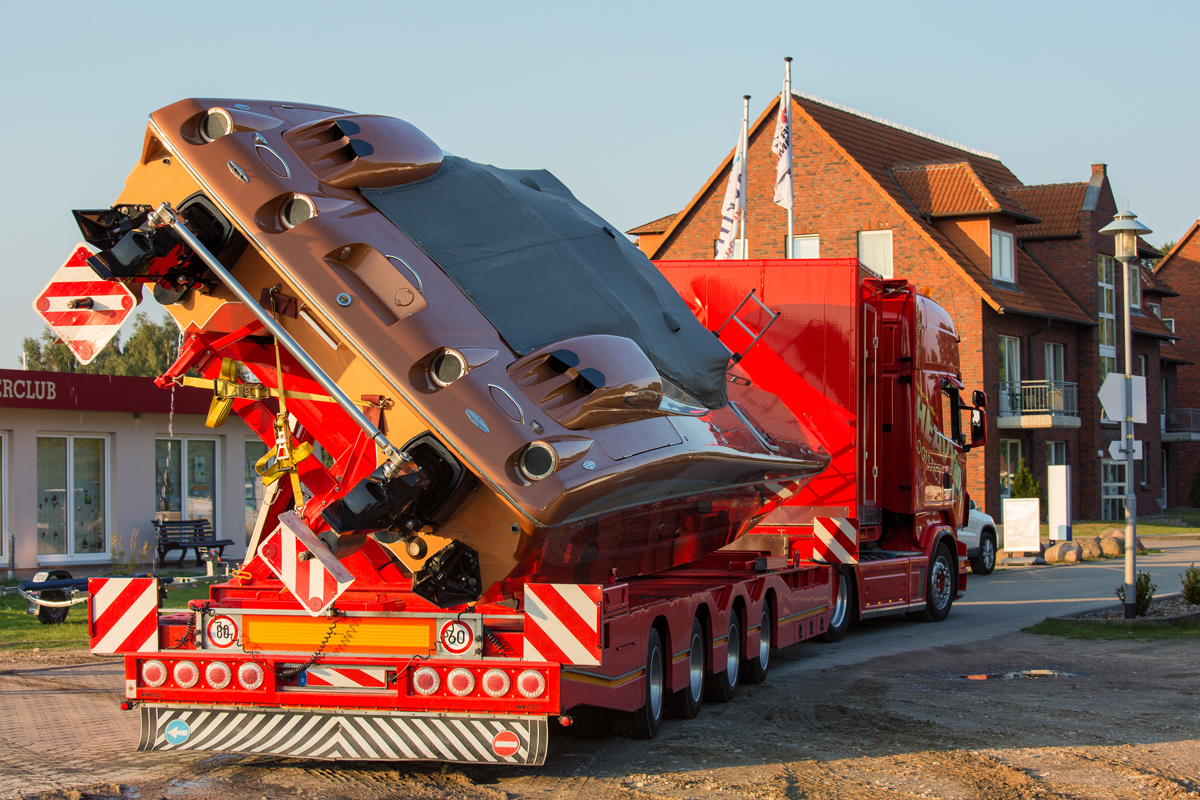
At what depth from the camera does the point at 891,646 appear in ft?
41.2

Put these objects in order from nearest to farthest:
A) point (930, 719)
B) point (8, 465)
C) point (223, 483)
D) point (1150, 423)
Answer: point (930, 719)
point (8, 465)
point (223, 483)
point (1150, 423)

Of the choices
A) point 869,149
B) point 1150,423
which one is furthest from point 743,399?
point 1150,423

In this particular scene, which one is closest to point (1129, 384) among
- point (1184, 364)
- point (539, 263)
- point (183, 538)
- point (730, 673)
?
point (730, 673)

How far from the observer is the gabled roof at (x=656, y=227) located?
40219mm

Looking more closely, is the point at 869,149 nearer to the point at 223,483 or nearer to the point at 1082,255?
the point at 1082,255

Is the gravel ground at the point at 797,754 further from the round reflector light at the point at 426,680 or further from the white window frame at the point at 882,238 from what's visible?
the white window frame at the point at 882,238

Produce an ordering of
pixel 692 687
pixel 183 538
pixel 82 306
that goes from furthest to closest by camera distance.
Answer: pixel 183 538 → pixel 692 687 → pixel 82 306

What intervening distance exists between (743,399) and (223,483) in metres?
16.5

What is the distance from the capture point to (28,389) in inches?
779

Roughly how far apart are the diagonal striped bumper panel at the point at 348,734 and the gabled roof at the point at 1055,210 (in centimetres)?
3475

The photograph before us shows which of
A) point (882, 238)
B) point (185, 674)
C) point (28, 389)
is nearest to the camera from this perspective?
point (185, 674)

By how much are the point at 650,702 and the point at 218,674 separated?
2564 millimetres

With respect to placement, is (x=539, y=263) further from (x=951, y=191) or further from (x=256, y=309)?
(x=951, y=191)

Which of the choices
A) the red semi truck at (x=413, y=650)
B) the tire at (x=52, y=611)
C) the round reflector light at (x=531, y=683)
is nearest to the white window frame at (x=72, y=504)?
the tire at (x=52, y=611)
